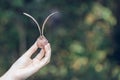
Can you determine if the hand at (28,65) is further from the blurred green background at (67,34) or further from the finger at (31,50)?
the blurred green background at (67,34)

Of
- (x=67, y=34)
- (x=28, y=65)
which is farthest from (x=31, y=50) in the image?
(x=67, y=34)

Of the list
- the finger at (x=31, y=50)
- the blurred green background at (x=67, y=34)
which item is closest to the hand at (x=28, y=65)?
the finger at (x=31, y=50)

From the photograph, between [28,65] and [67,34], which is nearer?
[28,65]

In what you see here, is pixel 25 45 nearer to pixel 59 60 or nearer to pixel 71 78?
pixel 59 60

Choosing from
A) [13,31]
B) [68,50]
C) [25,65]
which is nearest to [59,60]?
[68,50]

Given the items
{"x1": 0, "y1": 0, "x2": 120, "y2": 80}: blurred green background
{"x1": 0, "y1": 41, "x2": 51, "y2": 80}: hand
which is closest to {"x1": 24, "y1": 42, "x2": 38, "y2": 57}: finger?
{"x1": 0, "y1": 41, "x2": 51, "y2": 80}: hand

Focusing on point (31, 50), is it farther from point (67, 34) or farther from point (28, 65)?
point (67, 34)

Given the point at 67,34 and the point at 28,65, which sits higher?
the point at 28,65
